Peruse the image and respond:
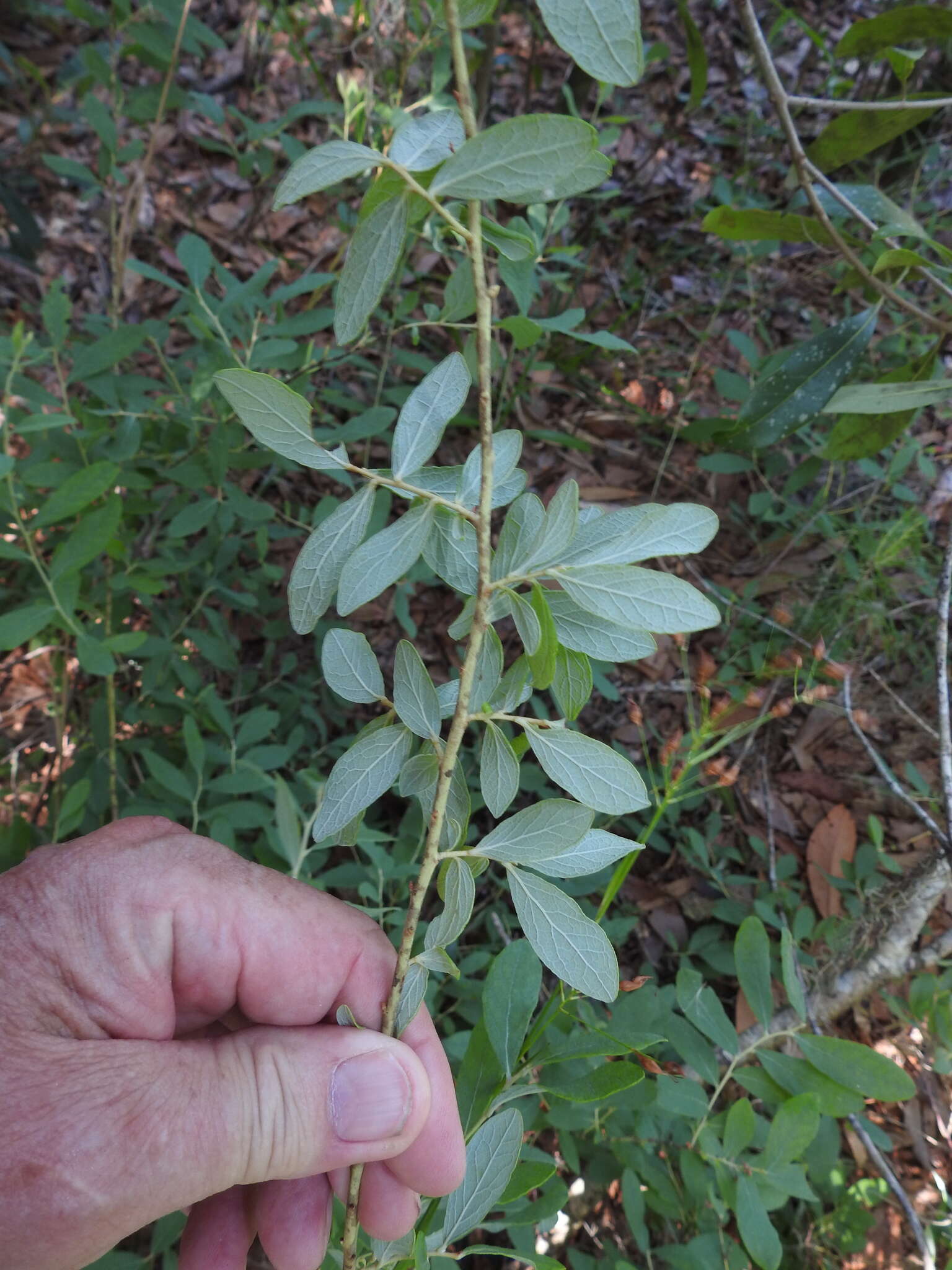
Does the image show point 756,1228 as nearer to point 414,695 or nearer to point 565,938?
point 565,938

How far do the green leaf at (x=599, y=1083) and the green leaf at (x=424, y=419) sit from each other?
810 mm

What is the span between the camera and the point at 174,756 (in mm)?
2164

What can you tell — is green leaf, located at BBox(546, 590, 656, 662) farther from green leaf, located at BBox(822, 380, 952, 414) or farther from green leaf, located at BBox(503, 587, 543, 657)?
green leaf, located at BBox(822, 380, 952, 414)

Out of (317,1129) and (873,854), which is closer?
(317,1129)

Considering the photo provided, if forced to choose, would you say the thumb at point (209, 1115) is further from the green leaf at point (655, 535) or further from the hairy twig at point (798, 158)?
the hairy twig at point (798, 158)

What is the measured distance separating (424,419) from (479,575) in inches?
6.9

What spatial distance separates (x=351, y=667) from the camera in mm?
933

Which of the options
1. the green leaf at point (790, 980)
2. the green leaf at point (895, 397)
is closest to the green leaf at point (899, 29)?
the green leaf at point (895, 397)

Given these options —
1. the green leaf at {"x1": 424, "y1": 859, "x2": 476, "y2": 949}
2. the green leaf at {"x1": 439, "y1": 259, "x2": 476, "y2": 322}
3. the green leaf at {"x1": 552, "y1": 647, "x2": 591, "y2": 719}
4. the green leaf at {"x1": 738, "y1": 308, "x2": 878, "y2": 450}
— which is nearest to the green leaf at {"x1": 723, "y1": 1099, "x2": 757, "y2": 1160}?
the green leaf at {"x1": 424, "y1": 859, "x2": 476, "y2": 949}

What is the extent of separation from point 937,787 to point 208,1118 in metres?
2.21

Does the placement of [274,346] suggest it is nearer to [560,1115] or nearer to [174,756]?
[174,756]

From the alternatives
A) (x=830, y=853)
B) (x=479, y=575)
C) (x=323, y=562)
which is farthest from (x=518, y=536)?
(x=830, y=853)

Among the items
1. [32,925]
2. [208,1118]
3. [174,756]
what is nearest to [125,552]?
[174,756]

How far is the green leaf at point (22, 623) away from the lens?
1.49m
